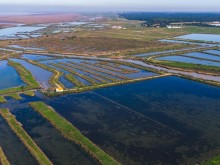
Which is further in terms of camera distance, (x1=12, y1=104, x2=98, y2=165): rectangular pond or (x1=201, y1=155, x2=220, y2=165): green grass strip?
(x1=12, y1=104, x2=98, y2=165): rectangular pond

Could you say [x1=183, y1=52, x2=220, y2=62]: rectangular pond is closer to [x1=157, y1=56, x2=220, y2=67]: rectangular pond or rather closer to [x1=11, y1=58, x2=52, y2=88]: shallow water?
[x1=157, y1=56, x2=220, y2=67]: rectangular pond

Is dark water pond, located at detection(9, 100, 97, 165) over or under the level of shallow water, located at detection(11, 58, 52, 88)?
under

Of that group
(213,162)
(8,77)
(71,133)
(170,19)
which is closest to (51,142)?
(71,133)

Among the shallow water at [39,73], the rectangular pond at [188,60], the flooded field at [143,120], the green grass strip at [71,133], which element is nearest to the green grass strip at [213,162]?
the flooded field at [143,120]

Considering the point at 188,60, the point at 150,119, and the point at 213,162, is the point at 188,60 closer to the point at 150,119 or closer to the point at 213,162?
the point at 150,119

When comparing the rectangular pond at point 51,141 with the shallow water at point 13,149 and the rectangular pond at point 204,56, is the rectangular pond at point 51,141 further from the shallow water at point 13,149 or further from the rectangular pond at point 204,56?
the rectangular pond at point 204,56

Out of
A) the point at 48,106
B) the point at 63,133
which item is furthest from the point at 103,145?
the point at 48,106

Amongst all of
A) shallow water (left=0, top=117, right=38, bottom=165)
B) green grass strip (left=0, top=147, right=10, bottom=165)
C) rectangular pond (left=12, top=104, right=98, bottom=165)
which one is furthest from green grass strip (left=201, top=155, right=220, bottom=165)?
green grass strip (left=0, top=147, right=10, bottom=165)
